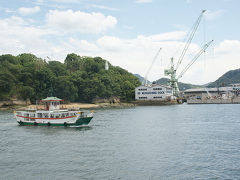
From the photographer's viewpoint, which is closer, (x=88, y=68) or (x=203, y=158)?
(x=203, y=158)

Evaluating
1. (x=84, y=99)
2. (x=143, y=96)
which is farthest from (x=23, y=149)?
(x=143, y=96)

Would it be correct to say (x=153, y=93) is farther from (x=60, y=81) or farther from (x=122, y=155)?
(x=122, y=155)

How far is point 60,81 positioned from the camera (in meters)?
131

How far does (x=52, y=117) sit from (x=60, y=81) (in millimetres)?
77922

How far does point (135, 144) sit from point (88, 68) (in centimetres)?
13454

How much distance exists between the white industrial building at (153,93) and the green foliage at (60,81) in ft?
18.7

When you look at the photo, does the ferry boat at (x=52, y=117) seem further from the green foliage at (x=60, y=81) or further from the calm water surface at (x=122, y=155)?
the green foliage at (x=60, y=81)

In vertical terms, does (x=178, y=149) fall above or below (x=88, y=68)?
below

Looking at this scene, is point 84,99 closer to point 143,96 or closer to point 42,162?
point 143,96

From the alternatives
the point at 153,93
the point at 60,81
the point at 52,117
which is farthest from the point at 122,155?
the point at 153,93

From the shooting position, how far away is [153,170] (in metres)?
24.9

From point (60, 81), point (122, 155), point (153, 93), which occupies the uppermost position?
point (60, 81)

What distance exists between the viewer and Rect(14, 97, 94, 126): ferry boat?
2127 inches

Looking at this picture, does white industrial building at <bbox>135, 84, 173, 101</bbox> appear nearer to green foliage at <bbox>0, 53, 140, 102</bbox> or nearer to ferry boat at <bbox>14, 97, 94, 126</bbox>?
green foliage at <bbox>0, 53, 140, 102</bbox>
